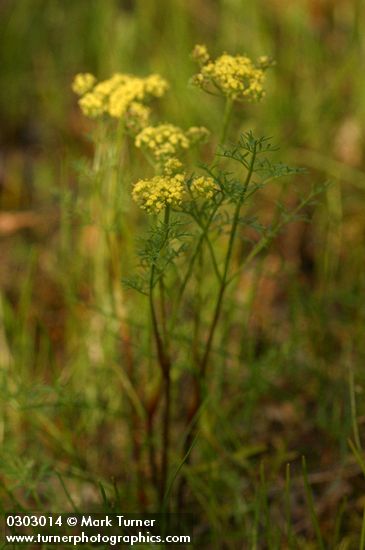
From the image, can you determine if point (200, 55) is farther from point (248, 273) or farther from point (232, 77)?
point (248, 273)

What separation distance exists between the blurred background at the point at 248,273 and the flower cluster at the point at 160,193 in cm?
40

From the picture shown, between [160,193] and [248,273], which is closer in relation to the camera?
[160,193]

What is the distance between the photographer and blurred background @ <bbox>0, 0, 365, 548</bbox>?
1.56 metres

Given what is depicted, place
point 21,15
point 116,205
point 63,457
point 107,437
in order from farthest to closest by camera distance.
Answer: point 21,15, point 107,437, point 63,457, point 116,205

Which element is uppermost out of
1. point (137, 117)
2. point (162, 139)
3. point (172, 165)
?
point (137, 117)

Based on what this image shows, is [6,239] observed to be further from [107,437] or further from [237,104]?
[237,104]

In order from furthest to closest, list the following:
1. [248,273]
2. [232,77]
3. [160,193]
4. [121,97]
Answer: [248,273] < [121,97] < [232,77] < [160,193]

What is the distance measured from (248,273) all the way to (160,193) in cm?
131

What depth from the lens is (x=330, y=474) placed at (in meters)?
1.59

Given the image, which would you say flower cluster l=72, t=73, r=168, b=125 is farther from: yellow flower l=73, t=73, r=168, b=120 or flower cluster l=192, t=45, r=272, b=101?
flower cluster l=192, t=45, r=272, b=101

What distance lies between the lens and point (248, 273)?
2287mm

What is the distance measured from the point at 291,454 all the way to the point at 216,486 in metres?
0.21

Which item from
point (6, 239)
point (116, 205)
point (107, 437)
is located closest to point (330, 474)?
point (107, 437)

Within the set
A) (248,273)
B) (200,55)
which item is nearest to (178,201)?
(200,55)
